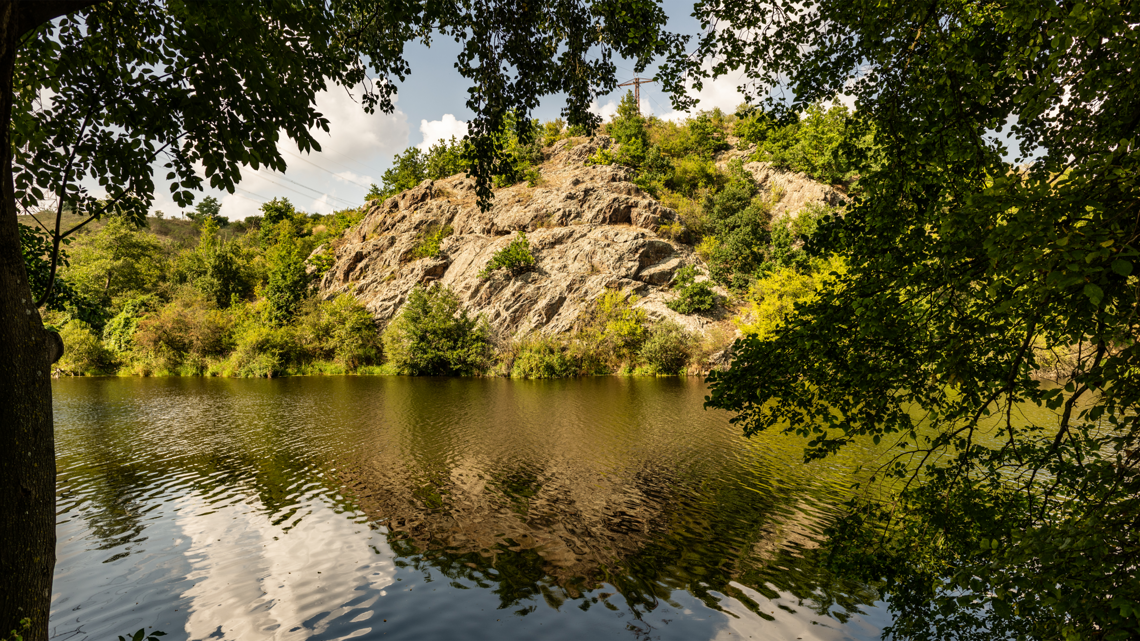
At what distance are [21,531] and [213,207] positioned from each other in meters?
114

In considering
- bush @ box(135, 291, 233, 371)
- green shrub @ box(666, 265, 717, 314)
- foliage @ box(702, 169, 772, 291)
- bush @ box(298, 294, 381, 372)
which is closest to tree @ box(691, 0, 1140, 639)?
green shrub @ box(666, 265, 717, 314)

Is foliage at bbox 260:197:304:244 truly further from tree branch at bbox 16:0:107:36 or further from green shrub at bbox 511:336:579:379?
tree branch at bbox 16:0:107:36

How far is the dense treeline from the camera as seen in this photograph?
39.4m

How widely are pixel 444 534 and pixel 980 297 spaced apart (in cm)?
873

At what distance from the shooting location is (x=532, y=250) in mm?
49125

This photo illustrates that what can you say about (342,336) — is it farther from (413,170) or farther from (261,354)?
(413,170)

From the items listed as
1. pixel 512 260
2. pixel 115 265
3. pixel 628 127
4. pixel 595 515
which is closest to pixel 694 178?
pixel 628 127

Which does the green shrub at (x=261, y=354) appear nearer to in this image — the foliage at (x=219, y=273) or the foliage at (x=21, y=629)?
the foliage at (x=219, y=273)

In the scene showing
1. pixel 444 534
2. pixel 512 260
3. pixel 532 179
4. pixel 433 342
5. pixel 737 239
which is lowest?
pixel 444 534

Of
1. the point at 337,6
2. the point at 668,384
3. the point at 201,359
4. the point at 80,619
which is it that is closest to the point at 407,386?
the point at 668,384

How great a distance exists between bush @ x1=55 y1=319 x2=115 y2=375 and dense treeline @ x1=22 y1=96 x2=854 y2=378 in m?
0.10

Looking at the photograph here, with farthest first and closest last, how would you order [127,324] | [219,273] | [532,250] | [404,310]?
1. [219,273]
2. [532,250]
3. [127,324]
4. [404,310]

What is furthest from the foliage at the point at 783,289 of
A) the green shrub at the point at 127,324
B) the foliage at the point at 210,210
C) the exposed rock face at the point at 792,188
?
the foliage at the point at 210,210

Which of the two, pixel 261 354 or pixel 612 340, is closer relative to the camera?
pixel 261 354
